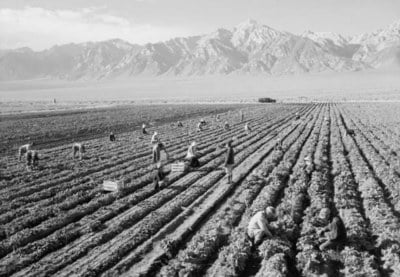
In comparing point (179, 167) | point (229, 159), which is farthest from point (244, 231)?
point (179, 167)

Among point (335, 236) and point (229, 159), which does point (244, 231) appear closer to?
point (335, 236)

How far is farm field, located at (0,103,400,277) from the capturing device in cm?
1065

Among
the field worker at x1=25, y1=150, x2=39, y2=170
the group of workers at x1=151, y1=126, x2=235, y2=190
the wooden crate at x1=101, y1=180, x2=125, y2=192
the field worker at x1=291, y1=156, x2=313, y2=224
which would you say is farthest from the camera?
the field worker at x1=25, y1=150, x2=39, y2=170

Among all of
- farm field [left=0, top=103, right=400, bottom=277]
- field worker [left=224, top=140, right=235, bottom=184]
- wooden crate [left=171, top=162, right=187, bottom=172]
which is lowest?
farm field [left=0, top=103, right=400, bottom=277]

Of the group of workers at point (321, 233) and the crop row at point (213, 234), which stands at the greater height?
the group of workers at point (321, 233)

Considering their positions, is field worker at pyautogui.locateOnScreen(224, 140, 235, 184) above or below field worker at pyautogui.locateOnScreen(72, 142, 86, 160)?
above

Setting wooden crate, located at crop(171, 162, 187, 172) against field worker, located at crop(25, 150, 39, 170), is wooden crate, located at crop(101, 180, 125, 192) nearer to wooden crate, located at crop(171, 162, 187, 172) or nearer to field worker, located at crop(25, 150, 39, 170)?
wooden crate, located at crop(171, 162, 187, 172)

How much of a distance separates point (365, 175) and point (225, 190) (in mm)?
6674

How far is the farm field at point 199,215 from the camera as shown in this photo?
1065 cm

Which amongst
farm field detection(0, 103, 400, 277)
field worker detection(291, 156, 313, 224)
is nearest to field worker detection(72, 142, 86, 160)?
farm field detection(0, 103, 400, 277)

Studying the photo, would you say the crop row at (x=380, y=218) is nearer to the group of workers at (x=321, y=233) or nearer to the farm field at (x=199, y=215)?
the farm field at (x=199, y=215)

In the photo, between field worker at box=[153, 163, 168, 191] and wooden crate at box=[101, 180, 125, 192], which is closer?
wooden crate at box=[101, 180, 125, 192]

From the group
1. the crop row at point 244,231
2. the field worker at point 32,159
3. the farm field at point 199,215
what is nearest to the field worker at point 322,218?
the farm field at point 199,215

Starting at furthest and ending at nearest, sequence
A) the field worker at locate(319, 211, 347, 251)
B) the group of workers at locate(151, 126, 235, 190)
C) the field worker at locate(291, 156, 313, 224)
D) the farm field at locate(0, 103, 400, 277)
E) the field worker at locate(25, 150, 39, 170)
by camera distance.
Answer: the field worker at locate(25, 150, 39, 170) → the group of workers at locate(151, 126, 235, 190) → the field worker at locate(291, 156, 313, 224) → the field worker at locate(319, 211, 347, 251) → the farm field at locate(0, 103, 400, 277)
